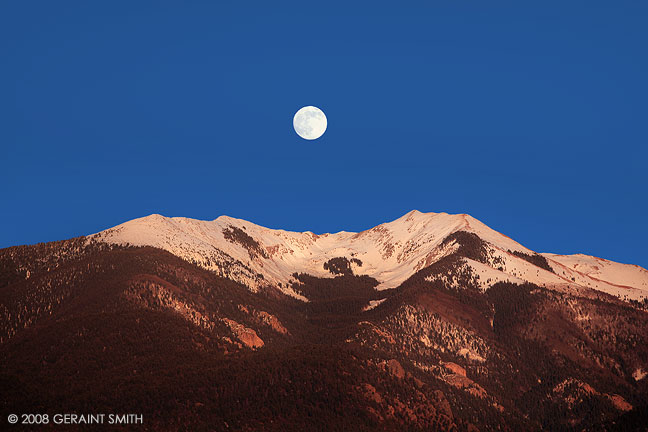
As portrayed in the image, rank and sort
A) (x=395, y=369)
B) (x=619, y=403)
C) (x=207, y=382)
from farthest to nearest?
1. (x=619, y=403)
2. (x=395, y=369)
3. (x=207, y=382)

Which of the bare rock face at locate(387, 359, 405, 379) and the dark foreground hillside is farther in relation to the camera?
the bare rock face at locate(387, 359, 405, 379)

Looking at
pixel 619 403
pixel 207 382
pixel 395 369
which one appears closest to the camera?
pixel 207 382

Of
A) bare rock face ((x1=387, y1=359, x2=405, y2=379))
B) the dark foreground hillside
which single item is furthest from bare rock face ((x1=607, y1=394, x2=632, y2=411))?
bare rock face ((x1=387, y1=359, x2=405, y2=379))

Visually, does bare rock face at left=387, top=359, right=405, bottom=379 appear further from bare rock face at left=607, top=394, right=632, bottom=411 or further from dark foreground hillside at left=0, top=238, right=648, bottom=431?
bare rock face at left=607, top=394, right=632, bottom=411

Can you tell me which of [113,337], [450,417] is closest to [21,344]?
[113,337]

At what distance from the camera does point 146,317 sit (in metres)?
181

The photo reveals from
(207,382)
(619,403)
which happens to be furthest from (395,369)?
(619,403)

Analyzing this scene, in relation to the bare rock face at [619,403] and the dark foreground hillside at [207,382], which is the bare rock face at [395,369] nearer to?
the dark foreground hillside at [207,382]

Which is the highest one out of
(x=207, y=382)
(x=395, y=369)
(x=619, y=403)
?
(x=207, y=382)

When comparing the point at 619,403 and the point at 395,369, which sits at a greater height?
the point at 395,369

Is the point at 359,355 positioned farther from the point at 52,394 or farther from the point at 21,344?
the point at 21,344

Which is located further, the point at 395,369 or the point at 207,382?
the point at 395,369

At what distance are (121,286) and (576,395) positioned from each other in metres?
149

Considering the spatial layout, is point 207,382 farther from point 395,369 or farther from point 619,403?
point 619,403
